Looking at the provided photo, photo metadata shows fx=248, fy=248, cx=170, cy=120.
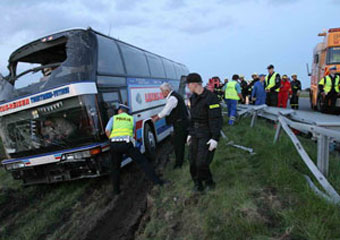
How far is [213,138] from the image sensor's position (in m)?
3.57

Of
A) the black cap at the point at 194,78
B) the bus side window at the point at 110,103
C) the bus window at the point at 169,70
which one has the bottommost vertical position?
the bus side window at the point at 110,103

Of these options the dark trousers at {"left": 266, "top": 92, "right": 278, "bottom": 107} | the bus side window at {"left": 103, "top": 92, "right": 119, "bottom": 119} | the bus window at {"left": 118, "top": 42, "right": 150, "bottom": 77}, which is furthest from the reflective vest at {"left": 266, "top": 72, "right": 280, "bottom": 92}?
the bus side window at {"left": 103, "top": 92, "right": 119, "bottom": 119}

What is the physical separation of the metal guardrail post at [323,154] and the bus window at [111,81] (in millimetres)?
3912

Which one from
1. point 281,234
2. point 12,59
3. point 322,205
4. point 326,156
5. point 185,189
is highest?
point 12,59

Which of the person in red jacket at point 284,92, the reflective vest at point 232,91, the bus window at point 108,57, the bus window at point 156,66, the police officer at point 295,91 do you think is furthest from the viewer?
the police officer at point 295,91

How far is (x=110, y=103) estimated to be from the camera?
5.22 meters

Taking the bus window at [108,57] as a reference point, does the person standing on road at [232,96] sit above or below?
below

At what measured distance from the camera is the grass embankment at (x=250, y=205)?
2537 mm

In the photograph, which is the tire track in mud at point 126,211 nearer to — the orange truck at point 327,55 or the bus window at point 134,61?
the bus window at point 134,61

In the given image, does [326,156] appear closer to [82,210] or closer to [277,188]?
[277,188]

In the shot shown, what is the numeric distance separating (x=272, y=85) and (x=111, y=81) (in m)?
6.75

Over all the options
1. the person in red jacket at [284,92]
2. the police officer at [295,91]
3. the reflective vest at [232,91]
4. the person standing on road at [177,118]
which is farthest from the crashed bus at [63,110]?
the police officer at [295,91]

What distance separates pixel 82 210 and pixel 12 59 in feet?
13.2

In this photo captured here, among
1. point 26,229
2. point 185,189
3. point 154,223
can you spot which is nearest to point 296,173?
point 185,189
